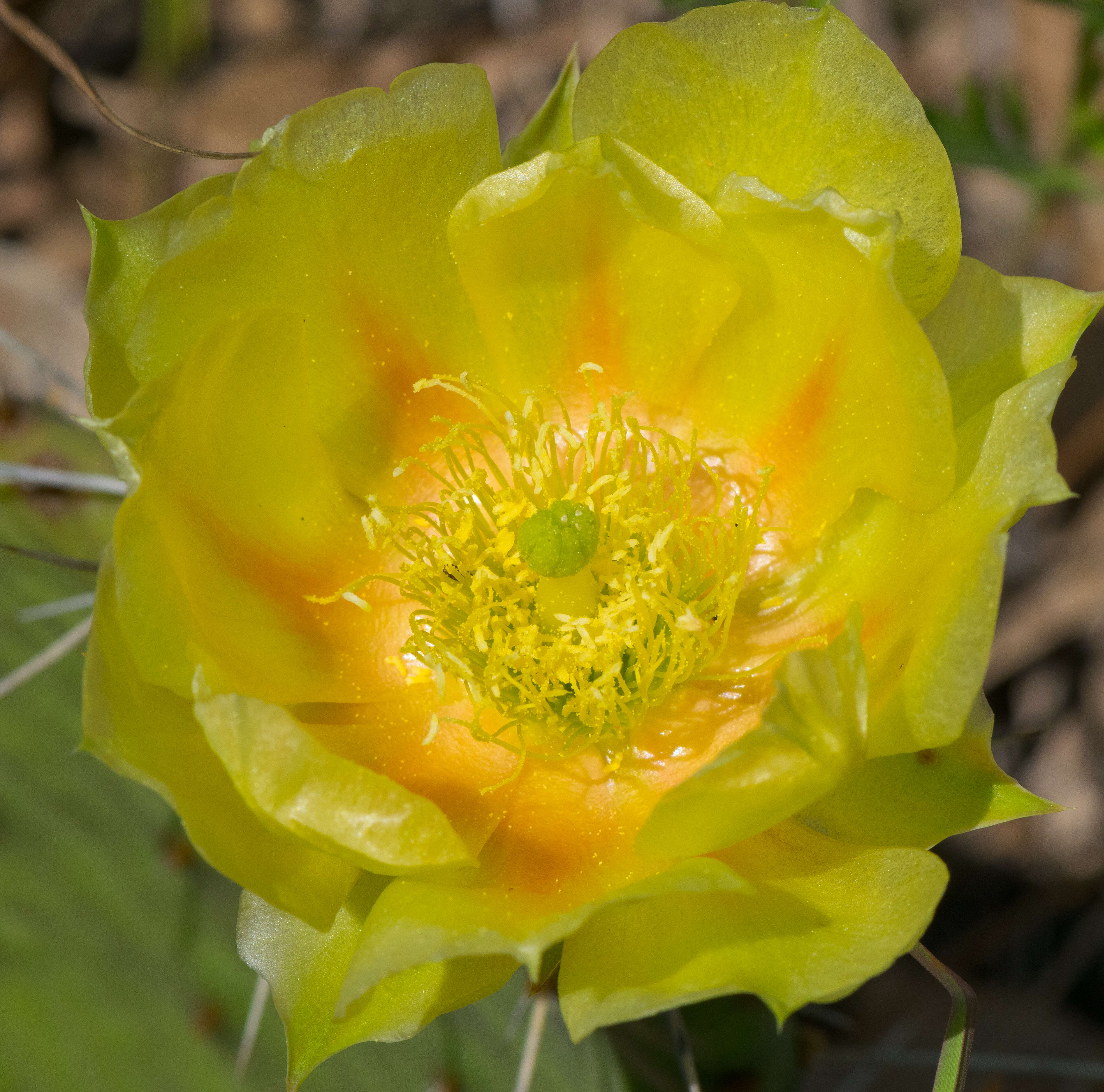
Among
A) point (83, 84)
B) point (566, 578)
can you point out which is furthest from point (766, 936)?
point (83, 84)

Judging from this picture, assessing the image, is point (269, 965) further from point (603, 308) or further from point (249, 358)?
point (603, 308)

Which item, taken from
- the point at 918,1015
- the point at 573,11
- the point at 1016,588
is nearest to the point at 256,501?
the point at 918,1015

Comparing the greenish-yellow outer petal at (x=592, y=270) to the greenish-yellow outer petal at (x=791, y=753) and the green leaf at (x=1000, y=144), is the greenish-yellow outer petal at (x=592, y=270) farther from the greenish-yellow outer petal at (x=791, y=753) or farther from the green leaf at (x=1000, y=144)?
the green leaf at (x=1000, y=144)

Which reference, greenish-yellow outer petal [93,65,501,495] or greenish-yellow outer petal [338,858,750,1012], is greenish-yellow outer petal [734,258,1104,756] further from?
greenish-yellow outer petal [93,65,501,495]

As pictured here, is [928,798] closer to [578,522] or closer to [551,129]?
[578,522]

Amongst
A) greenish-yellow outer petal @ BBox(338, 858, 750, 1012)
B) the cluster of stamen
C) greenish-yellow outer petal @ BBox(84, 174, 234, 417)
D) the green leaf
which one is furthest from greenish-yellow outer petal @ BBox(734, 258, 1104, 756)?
the green leaf

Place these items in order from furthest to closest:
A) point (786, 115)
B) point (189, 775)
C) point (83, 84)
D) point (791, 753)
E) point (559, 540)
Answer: point (83, 84) < point (559, 540) < point (786, 115) < point (189, 775) < point (791, 753)
